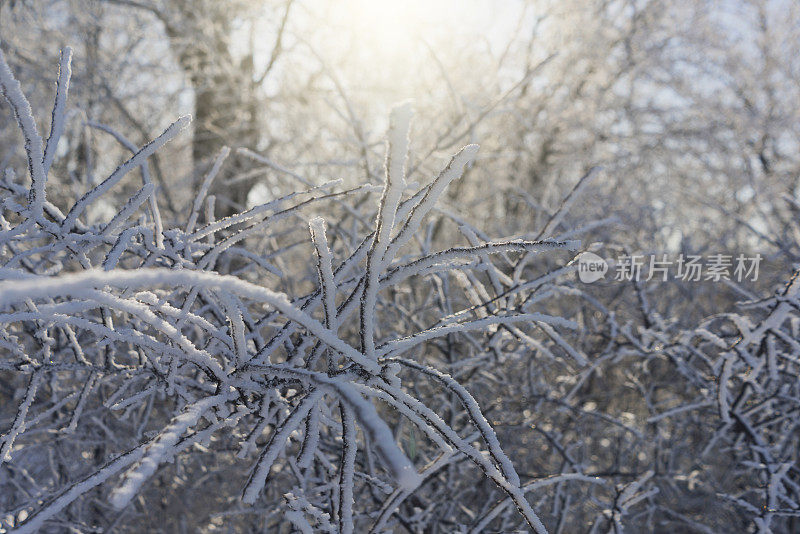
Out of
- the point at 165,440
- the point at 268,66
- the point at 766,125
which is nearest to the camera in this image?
the point at 165,440

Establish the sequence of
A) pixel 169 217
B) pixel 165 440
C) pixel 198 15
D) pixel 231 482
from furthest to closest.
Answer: pixel 198 15 < pixel 169 217 < pixel 231 482 < pixel 165 440

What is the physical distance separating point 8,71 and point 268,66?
144 inches

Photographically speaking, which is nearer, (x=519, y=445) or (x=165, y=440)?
(x=165, y=440)

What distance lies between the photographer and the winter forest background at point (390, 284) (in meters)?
0.69

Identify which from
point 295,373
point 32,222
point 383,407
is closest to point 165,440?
point 295,373

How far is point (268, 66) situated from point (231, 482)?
293 centimetres

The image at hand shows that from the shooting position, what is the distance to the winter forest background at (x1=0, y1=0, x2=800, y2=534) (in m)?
0.69

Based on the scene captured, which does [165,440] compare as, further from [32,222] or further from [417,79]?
[417,79]

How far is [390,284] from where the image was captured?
701mm

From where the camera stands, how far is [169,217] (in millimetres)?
3303

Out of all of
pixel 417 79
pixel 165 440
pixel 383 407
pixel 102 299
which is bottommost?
pixel 383 407

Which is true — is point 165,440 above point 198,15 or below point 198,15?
below

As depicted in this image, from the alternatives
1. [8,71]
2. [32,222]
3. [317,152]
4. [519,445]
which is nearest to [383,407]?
[519,445]

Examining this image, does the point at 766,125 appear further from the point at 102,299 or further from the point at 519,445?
the point at 102,299
